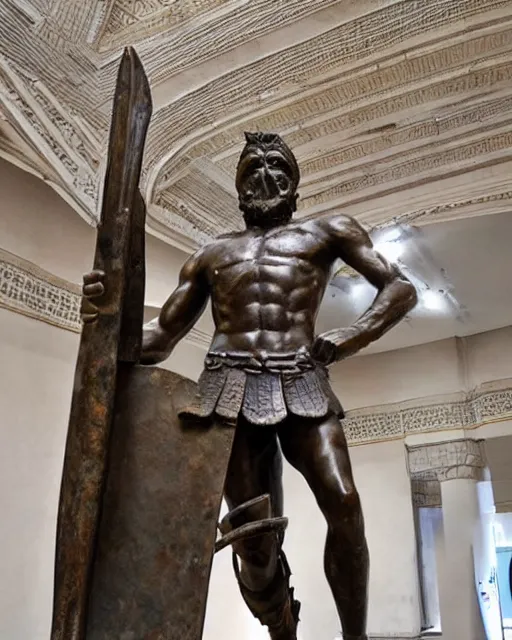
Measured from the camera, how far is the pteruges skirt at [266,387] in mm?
1514

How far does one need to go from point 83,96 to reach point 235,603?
352 centimetres

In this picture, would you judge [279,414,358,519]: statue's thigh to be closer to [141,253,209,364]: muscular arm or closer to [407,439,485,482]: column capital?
[141,253,209,364]: muscular arm

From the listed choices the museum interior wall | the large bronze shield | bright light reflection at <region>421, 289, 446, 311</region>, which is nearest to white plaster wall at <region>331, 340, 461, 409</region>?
the museum interior wall

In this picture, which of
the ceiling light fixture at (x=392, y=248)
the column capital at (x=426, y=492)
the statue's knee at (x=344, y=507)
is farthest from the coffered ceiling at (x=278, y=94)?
the column capital at (x=426, y=492)

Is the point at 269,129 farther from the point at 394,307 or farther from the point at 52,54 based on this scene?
the point at 394,307

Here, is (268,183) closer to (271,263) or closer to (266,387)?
(271,263)

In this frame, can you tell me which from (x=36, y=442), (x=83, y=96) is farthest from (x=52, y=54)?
(x=36, y=442)

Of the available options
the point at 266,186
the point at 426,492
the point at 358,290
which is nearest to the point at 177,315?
the point at 266,186

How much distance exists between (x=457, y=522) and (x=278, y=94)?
12.3ft

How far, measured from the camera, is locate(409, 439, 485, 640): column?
5305 mm

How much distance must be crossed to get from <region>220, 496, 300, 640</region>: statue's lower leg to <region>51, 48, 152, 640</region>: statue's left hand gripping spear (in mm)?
362

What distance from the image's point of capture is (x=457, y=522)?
5.59 m

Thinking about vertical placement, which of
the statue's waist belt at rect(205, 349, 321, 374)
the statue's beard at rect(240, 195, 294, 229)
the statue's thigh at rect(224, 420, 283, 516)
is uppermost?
the statue's beard at rect(240, 195, 294, 229)

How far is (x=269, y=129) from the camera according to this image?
3.95 m
